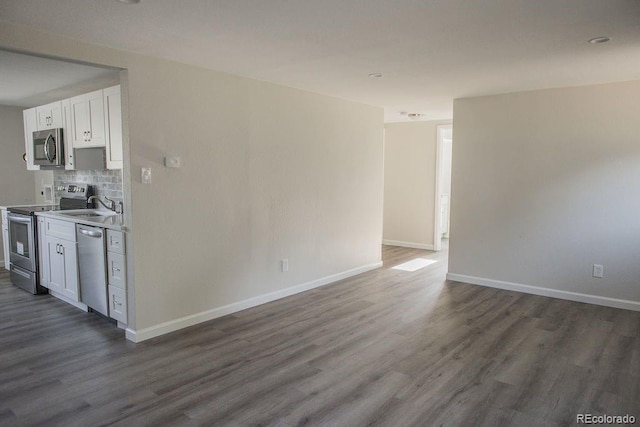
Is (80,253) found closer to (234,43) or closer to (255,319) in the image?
(255,319)

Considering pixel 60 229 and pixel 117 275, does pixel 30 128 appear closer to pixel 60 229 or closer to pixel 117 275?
pixel 60 229

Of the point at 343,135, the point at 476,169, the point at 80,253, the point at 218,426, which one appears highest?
the point at 343,135

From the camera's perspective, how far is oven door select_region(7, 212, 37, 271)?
448 centimetres

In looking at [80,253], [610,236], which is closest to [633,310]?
[610,236]

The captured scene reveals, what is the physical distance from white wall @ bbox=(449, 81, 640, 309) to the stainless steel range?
15.0ft

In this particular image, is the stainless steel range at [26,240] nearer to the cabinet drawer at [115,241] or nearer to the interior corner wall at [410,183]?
the cabinet drawer at [115,241]

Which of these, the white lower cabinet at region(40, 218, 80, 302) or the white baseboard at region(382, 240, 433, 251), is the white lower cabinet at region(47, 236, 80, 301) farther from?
the white baseboard at region(382, 240, 433, 251)

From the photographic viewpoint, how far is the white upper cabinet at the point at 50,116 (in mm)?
4633

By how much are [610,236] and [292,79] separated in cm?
354

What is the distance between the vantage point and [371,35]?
2727 mm

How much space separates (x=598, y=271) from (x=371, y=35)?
3.45 meters

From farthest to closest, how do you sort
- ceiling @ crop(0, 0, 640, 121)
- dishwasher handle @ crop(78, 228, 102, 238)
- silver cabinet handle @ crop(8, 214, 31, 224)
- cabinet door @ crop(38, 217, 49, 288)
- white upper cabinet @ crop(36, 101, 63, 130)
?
1. white upper cabinet @ crop(36, 101, 63, 130)
2. silver cabinet handle @ crop(8, 214, 31, 224)
3. cabinet door @ crop(38, 217, 49, 288)
4. dishwasher handle @ crop(78, 228, 102, 238)
5. ceiling @ crop(0, 0, 640, 121)

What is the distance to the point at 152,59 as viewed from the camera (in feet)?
10.7

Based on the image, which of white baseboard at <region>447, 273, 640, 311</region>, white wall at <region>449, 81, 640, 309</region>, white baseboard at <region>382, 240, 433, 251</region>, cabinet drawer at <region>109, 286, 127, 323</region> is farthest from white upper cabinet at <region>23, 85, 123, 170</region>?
white baseboard at <region>382, 240, 433, 251</region>
